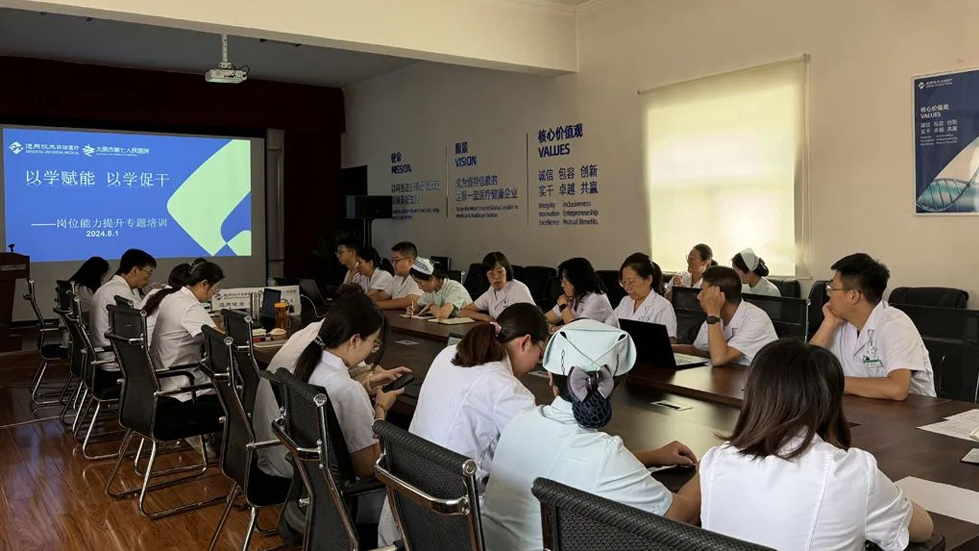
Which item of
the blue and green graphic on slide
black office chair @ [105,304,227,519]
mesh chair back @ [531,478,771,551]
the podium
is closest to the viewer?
mesh chair back @ [531,478,771,551]

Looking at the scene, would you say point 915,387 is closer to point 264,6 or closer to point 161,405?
point 161,405

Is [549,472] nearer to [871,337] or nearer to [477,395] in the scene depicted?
[477,395]

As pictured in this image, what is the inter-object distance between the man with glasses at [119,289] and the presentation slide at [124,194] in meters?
4.25

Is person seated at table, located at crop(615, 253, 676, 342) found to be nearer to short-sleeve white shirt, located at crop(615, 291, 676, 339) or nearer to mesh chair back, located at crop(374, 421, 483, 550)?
short-sleeve white shirt, located at crop(615, 291, 676, 339)

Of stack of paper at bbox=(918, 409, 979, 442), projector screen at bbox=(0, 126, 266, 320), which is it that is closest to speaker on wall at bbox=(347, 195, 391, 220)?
projector screen at bbox=(0, 126, 266, 320)

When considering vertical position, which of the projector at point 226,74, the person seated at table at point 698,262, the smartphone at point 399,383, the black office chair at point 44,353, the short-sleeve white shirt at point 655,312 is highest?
the projector at point 226,74

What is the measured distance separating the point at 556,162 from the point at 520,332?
5.83 metres

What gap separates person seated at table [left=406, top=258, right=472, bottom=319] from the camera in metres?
5.87

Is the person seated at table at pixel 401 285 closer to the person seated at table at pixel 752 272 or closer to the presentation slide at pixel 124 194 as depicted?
the person seated at table at pixel 752 272

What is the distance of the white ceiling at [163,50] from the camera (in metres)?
8.20

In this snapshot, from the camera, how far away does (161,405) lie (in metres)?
3.89

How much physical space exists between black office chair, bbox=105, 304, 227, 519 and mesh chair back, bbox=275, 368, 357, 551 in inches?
66.9

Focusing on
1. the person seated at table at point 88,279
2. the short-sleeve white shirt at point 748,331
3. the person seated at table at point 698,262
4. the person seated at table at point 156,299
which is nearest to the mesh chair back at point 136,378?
the person seated at table at point 156,299

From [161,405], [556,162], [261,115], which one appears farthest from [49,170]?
[161,405]
